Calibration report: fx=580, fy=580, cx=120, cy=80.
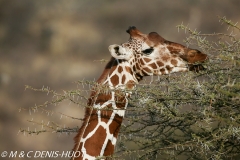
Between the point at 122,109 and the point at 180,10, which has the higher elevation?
the point at 180,10

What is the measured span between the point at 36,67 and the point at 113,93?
7785 millimetres

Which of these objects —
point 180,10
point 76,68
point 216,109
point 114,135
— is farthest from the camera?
point 180,10

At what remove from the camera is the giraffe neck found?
334cm

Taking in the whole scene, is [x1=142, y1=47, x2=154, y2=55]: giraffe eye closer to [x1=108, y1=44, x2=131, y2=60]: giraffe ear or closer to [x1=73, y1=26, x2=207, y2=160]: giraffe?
[x1=73, y1=26, x2=207, y2=160]: giraffe

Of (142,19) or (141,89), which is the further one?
(142,19)

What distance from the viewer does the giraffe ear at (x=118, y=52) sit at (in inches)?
140

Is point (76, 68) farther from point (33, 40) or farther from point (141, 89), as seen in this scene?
point (141, 89)

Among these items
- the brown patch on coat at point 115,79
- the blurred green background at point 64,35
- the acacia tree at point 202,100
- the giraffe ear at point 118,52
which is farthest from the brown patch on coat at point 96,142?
the blurred green background at point 64,35

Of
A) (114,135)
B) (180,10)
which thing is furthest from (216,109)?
(180,10)

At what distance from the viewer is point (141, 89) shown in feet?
10.8

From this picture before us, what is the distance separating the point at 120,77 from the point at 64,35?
8.23m

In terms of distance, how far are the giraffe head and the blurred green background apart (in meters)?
6.24

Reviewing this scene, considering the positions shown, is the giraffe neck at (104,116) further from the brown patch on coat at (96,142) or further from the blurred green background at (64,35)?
the blurred green background at (64,35)

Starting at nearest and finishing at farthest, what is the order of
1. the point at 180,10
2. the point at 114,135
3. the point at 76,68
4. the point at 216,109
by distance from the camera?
the point at 216,109, the point at 114,135, the point at 76,68, the point at 180,10
